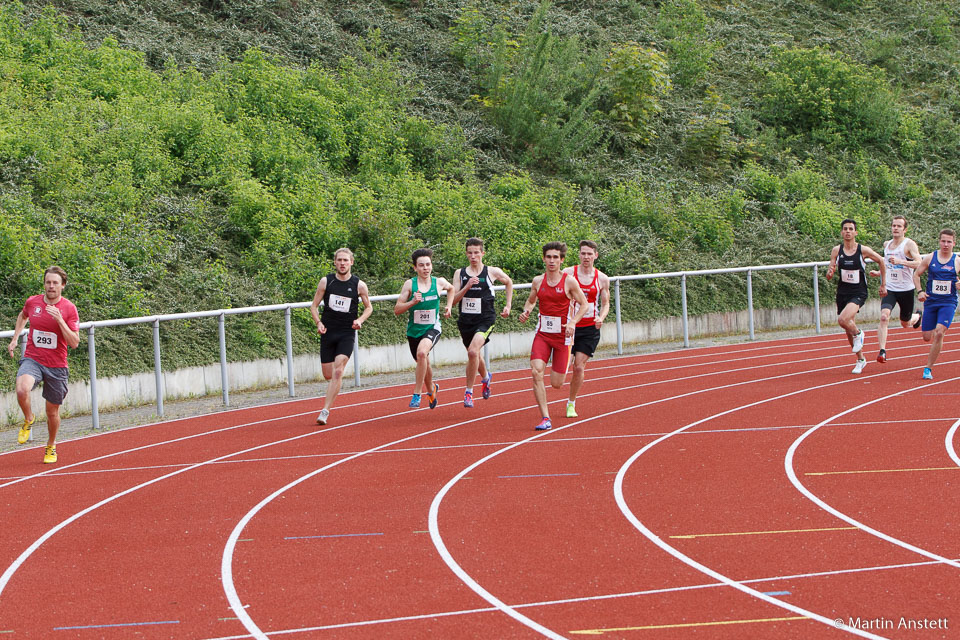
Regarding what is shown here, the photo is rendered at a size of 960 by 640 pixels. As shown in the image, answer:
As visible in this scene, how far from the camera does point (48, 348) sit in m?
10.2

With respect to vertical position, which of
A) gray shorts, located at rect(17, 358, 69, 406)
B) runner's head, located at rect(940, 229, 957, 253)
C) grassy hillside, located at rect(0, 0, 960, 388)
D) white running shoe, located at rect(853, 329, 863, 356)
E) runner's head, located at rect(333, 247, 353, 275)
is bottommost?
white running shoe, located at rect(853, 329, 863, 356)

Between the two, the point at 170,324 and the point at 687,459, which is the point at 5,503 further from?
the point at 170,324

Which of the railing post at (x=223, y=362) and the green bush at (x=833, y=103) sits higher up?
the green bush at (x=833, y=103)

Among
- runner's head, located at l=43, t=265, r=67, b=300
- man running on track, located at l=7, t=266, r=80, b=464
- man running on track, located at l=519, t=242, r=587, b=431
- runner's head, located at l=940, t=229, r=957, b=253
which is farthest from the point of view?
runner's head, located at l=940, t=229, r=957, b=253

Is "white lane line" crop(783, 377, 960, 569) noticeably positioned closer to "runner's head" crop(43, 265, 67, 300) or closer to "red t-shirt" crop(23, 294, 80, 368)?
"red t-shirt" crop(23, 294, 80, 368)

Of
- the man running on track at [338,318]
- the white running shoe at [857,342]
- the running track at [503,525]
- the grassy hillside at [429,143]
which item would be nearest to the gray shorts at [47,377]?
the running track at [503,525]

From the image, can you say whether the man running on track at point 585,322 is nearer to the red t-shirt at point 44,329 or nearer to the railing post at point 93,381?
the red t-shirt at point 44,329

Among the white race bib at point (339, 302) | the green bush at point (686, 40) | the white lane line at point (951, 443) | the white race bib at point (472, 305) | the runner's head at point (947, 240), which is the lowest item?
the white lane line at point (951, 443)

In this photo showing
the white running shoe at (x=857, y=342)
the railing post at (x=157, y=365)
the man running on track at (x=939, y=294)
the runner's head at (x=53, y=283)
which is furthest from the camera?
the white running shoe at (x=857, y=342)

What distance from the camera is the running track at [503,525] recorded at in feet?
17.4

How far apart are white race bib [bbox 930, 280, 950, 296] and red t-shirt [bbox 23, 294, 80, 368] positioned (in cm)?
1048

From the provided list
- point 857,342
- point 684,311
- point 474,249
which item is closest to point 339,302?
point 474,249

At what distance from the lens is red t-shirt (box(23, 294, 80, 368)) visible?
10.1 metres

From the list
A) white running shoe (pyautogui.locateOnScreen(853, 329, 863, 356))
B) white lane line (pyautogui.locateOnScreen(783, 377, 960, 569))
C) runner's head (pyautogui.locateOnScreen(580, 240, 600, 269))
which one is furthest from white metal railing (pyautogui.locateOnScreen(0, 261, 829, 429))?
white lane line (pyautogui.locateOnScreen(783, 377, 960, 569))
